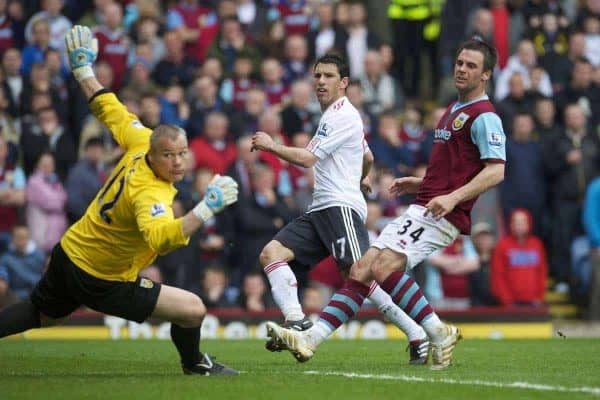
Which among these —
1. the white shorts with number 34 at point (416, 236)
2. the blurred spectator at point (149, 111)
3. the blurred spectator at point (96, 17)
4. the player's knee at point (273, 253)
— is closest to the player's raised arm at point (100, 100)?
the player's knee at point (273, 253)

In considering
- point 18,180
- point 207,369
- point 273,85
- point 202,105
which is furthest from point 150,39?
point 207,369

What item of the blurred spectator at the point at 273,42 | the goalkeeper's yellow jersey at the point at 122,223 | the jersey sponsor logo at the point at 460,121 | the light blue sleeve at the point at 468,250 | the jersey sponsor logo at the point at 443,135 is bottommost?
the light blue sleeve at the point at 468,250

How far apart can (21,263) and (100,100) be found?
685cm

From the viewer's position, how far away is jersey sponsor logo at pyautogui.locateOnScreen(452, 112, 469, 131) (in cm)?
973

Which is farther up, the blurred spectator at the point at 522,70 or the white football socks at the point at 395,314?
the blurred spectator at the point at 522,70

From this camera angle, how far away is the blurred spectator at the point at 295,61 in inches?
765

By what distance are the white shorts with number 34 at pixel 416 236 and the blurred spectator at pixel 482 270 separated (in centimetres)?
746

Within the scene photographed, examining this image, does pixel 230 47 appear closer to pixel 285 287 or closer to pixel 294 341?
pixel 285 287

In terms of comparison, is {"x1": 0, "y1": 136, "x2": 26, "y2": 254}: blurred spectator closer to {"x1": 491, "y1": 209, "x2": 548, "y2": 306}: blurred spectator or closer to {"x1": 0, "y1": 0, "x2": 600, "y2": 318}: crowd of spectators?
{"x1": 0, "y1": 0, "x2": 600, "y2": 318}: crowd of spectators

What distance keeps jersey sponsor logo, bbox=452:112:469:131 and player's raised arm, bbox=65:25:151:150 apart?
7.83 ft

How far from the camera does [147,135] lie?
9789 mm

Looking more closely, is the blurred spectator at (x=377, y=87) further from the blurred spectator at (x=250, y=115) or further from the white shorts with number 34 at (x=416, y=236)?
the white shorts with number 34 at (x=416, y=236)

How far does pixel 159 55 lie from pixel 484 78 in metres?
10.3

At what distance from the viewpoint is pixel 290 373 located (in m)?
9.54
